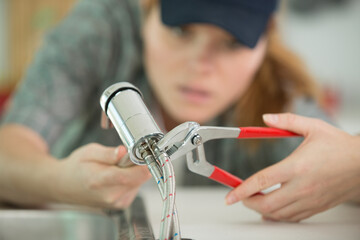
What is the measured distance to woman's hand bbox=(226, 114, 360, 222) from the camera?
1.09ft

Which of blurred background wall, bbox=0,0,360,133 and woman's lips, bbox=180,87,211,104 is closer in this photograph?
woman's lips, bbox=180,87,211,104

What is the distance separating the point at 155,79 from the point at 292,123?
1.17 ft

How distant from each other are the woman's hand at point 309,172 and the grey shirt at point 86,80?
0.16 metres

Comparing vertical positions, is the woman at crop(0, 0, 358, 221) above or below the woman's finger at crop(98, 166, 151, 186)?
above

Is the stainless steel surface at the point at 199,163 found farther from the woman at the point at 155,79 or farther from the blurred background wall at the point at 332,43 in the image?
the blurred background wall at the point at 332,43

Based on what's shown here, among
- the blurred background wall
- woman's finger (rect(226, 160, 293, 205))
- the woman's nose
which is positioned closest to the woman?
the woman's nose

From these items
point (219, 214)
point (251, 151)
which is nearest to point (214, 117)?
point (251, 151)

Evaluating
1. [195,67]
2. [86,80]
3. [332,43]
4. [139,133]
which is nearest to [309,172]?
[139,133]

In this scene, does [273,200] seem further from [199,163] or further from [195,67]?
[195,67]

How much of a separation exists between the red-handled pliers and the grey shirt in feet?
0.58

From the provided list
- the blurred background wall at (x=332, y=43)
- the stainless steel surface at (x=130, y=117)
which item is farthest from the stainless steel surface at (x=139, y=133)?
the blurred background wall at (x=332, y=43)

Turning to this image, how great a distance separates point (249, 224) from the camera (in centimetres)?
36

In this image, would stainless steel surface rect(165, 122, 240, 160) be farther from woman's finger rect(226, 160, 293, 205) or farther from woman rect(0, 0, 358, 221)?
woman rect(0, 0, 358, 221)

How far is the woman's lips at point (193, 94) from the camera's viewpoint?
0.60 metres
